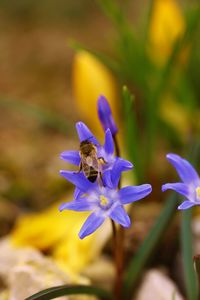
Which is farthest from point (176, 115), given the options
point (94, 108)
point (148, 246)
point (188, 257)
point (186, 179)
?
point (186, 179)

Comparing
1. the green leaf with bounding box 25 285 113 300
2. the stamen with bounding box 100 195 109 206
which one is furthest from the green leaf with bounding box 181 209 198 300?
the stamen with bounding box 100 195 109 206

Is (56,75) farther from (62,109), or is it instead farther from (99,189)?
(99,189)

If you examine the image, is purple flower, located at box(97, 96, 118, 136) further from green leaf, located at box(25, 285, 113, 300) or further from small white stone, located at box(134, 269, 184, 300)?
small white stone, located at box(134, 269, 184, 300)

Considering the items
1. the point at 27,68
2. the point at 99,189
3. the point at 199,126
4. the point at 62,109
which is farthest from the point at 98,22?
the point at 99,189

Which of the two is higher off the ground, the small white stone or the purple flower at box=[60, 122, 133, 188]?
the purple flower at box=[60, 122, 133, 188]

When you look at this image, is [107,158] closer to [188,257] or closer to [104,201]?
[104,201]

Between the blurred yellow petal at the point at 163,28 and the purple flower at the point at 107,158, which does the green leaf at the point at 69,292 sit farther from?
the blurred yellow petal at the point at 163,28
